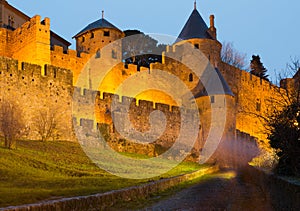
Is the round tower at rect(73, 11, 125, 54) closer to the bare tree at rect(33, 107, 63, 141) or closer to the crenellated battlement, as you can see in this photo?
the crenellated battlement

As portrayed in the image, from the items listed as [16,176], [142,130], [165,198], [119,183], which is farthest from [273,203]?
[142,130]

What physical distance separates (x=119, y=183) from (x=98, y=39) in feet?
73.1

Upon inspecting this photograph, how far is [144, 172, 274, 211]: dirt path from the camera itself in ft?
33.5

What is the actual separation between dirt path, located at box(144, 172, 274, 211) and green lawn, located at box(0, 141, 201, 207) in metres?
1.58

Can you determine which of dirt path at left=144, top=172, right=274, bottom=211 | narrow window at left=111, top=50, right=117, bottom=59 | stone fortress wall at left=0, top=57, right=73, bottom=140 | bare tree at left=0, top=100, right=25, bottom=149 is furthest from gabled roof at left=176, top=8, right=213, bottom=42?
dirt path at left=144, top=172, right=274, bottom=211

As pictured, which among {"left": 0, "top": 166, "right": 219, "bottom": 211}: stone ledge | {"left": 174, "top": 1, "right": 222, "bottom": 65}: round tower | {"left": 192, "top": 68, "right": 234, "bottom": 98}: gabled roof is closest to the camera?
{"left": 0, "top": 166, "right": 219, "bottom": 211}: stone ledge

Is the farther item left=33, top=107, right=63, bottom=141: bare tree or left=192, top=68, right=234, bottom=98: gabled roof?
left=192, top=68, right=234, bottom=98: gabled roof


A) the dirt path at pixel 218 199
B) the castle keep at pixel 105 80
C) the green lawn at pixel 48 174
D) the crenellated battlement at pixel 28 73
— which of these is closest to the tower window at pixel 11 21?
the castle keep at pixel 105 80

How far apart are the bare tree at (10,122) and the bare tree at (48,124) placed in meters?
0.82

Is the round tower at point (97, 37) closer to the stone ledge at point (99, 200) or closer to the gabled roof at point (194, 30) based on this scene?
the gabled roof at point (194, 30)

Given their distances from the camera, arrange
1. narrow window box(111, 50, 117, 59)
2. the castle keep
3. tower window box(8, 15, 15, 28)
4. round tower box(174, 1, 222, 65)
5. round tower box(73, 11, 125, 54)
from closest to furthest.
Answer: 1. the castle keep
2. narrow window box(111, 50, 117, 59)
3. round tower box(73, 11, 125, 54)
4. round tower box(174, 1, 222, 65)
5. tower window box(8, 15, 15, 28)

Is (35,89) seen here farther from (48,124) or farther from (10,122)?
(10,122)

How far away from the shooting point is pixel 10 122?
1716cm

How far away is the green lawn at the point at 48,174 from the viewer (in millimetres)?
9883
